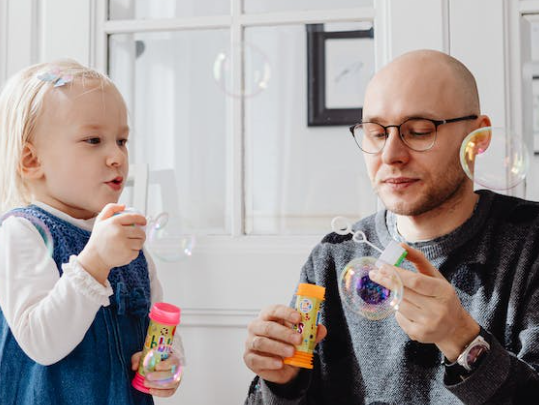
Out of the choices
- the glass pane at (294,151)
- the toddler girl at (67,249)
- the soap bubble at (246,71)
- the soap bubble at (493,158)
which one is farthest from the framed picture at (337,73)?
the toddler girl at (67,249)

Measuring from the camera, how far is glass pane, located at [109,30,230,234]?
67.7 inches

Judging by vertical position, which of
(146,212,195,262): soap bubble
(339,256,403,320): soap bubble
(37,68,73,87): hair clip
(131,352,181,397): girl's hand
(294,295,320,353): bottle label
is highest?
(37,68,73,87): hair clip

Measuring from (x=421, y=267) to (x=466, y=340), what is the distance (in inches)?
5.2

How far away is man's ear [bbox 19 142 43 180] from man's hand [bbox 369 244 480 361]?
627 millimetres

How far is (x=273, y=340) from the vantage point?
108 cm

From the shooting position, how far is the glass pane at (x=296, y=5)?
1.67 metres

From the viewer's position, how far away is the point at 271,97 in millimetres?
1704

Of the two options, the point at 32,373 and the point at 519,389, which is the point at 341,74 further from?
the point at 32,373

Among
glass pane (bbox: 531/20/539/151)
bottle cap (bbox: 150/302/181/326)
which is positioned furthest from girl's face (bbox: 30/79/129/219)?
glass pane (bbox: 531/20/539/151)

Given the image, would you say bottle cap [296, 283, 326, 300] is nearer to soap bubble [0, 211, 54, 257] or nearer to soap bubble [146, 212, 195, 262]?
soap bubble [146, 212, 195, 262]

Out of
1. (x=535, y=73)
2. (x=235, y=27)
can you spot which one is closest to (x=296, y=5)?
(x=235, y=27)

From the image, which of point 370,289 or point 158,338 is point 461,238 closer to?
point 370,289

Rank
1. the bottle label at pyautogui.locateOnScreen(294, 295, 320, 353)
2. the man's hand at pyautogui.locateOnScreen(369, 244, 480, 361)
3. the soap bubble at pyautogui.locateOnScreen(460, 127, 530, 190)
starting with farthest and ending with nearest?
the soap bubble at pyautogui.locateOnScreen(460, 127, 530, 190)
the bottle label at pyautogui.locateOnScreen(294, 295, 320, 353)
the man's hand at pyautogui.locateOnScreen(369, 244, 480, 361)

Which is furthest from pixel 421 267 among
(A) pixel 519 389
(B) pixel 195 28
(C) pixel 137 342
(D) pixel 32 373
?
(B) pixel 195 28
